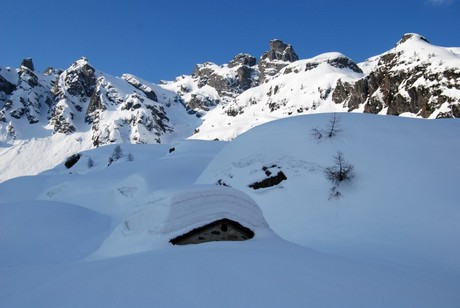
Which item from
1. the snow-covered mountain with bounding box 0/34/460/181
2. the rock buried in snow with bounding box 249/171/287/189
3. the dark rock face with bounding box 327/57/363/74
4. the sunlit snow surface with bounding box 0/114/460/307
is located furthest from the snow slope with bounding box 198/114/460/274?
the dark rock face with bounding box 327/57/363/74

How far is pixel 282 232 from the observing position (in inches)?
666

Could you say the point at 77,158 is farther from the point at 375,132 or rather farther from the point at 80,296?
the point at 80,296

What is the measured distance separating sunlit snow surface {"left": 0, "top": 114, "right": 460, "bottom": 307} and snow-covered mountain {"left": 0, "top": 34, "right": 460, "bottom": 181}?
184 feet

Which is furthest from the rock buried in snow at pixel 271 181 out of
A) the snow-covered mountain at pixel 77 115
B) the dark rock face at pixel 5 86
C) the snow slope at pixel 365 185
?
the dark rock face at pixel 5 86

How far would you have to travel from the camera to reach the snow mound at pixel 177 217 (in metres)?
9.55

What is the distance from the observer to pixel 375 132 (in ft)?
75.0

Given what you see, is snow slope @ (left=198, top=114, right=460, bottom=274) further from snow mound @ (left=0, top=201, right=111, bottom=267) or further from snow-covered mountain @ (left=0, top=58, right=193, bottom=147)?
snow-covered mountain @ (left=0, top=58, right=193, bottom=147)

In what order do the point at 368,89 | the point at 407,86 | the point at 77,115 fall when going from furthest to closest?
the point at 77,115 < the point at 368,89 < the point at 407,86

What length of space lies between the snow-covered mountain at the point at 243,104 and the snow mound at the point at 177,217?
69.1 metres

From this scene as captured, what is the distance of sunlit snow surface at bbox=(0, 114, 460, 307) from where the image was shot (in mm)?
5027

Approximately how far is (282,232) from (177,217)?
27.4 ft

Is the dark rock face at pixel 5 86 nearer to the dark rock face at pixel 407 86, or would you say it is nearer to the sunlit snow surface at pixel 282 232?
the dark rock face at pixel 407 86

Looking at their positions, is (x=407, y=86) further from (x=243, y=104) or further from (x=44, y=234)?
(x=243, y=104)

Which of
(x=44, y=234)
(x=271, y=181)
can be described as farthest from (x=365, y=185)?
(x=44, y=234)
